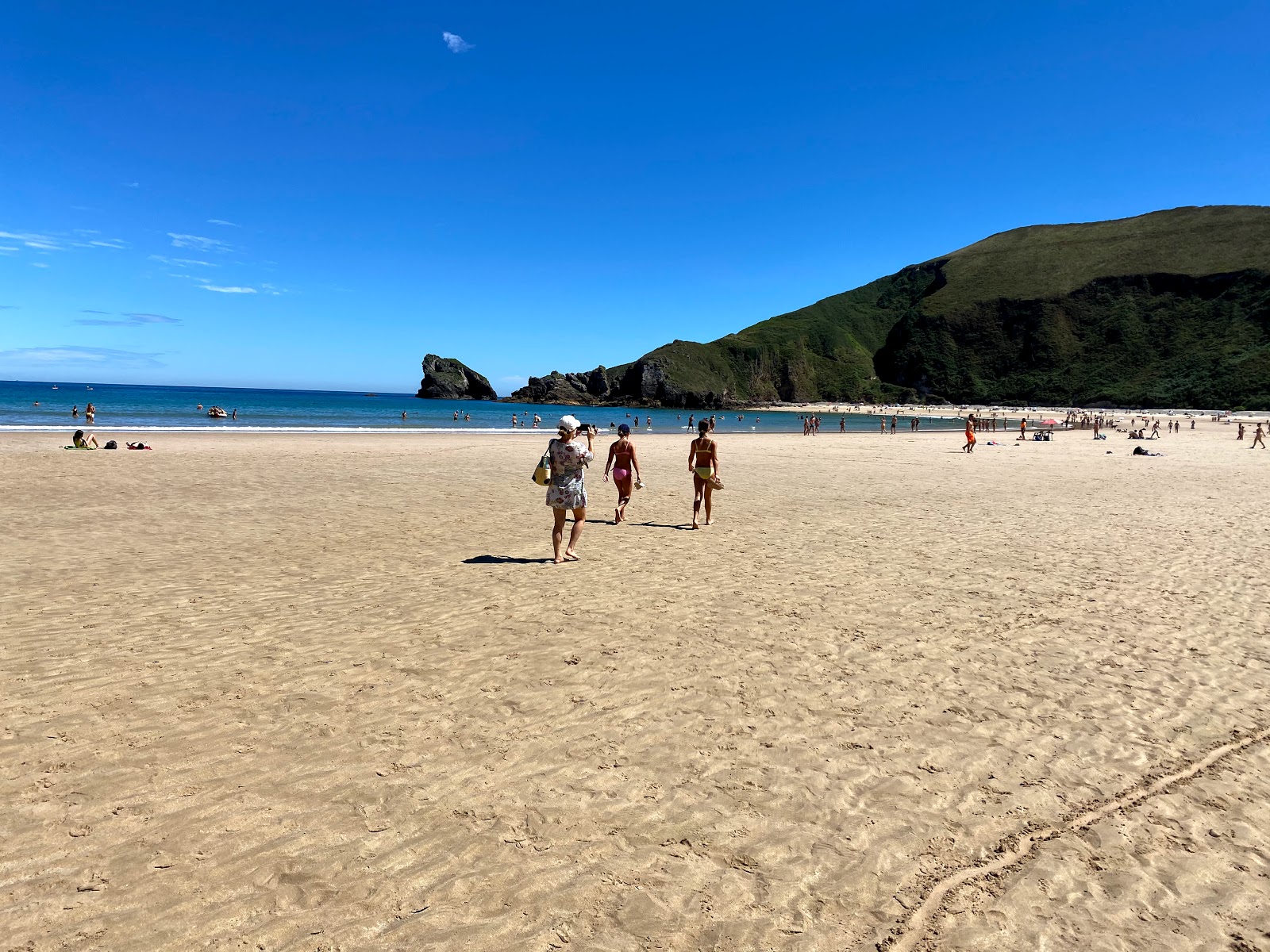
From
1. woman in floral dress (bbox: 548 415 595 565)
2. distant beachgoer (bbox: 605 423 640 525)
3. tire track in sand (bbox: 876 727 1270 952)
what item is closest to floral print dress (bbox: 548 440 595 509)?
woman in floral dress (bbox: 548 415 595 565)

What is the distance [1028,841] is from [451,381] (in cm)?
16861

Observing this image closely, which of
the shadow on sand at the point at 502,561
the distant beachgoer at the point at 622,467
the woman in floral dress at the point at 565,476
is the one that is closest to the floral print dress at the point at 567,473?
the woman in floral dress at the point at 565,476

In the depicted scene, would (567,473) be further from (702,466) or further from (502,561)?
(702,466)

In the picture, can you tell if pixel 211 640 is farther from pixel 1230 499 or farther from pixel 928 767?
pixel 1230 499

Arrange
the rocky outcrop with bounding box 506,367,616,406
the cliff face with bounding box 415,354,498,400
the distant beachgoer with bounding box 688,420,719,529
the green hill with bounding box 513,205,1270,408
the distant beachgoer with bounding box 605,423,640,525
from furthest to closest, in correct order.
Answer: the cliff face with bounding box 415,354,498,400 < the rocky outcrop with bounding box 506,367,616,406 < the green hill with bounding box 513,205,1270,408 < the distant beachgoer with bounding box 605,423,640,525 < the distant beachgoer with bounding box 688,420,719,529

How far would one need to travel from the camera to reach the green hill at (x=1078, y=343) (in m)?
137

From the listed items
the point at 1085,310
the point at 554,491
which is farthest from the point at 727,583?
the point at 1085,310

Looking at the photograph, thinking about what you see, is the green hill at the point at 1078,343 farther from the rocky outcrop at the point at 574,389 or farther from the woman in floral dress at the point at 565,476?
the woman in floral dress at the point at 565,476

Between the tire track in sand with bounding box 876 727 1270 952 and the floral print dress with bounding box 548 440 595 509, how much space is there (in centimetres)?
614

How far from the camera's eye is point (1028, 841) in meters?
3.32

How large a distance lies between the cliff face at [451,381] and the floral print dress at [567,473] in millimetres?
161027

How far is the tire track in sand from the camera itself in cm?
274

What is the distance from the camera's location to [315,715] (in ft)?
14.8

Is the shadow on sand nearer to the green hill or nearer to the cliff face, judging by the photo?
the green hill
